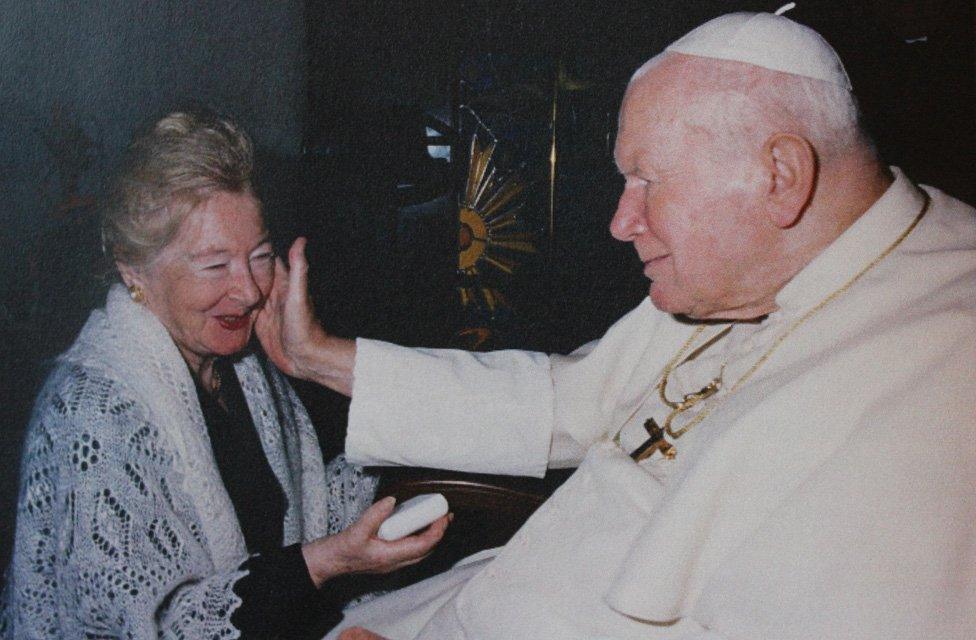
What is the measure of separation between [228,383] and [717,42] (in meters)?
1.28

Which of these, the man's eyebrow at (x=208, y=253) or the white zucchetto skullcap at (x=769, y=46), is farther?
the man's eyebrow at (x=208, y=253)

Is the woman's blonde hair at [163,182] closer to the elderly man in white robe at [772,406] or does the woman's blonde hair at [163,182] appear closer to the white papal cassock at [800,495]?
the white papal cassock at [800,495]

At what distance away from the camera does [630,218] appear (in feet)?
4.22

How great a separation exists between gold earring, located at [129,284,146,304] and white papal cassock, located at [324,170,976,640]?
0.46 metres

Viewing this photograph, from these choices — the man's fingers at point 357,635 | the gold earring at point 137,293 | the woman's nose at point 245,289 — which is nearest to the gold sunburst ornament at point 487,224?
the woman's nose at point 245,289

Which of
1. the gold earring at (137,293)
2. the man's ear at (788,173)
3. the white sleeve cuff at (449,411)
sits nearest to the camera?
the man's ear at (788,173)

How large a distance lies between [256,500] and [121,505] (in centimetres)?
45

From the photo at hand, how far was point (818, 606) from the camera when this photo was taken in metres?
1.01

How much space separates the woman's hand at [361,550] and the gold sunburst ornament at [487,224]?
1834 mm

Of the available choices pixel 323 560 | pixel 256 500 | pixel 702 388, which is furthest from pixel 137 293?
pixel 702 388

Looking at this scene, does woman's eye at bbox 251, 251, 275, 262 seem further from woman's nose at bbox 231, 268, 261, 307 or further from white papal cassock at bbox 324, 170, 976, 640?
white papal cassock at bbox 324, 170, 976, 640

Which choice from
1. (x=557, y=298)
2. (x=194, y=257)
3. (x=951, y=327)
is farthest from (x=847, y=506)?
(x=557, y=298)

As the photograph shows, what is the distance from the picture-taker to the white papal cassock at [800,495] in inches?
39.2

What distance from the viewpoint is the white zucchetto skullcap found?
116 cm
